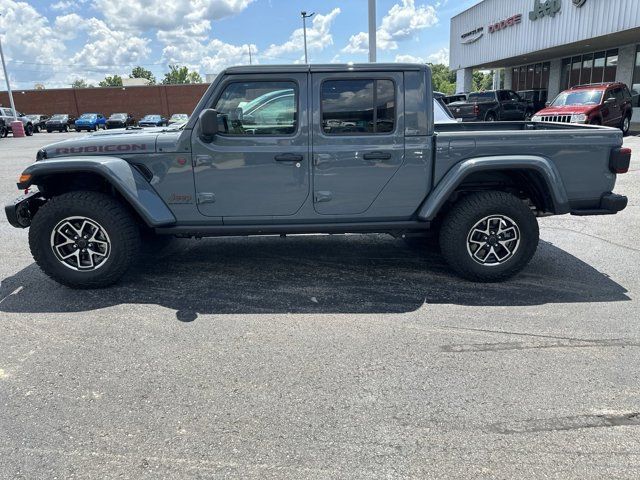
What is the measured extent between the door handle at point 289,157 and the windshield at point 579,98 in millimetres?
15764

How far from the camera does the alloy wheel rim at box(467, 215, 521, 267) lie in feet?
14.6

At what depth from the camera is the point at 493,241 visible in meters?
4.48

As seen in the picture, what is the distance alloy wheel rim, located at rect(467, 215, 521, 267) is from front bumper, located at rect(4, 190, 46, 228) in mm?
4004

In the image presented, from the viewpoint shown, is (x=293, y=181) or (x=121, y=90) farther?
(x=121, y=90)

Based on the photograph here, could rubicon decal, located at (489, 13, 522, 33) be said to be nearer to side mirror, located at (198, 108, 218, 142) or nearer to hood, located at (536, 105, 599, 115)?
hood, located at (536, 105, 599, 115)

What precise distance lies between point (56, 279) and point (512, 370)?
151 inches

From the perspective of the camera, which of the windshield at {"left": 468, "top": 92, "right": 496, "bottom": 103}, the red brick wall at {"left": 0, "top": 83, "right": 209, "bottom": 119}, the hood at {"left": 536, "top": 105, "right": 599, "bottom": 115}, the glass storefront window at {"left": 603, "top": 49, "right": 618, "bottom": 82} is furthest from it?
the red brick wall at {"left": 0, "top": 83, "right": 209, "bottom": 119}

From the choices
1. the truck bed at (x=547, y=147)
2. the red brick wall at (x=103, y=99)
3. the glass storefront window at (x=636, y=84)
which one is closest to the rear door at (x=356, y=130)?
the truck bed at (x=547, y=147)

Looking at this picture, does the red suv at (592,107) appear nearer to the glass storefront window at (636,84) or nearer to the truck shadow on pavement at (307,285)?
the glass storefront window at (636,84)

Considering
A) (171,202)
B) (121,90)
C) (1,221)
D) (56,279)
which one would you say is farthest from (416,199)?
(121,90)

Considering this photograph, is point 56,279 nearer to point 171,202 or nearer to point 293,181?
point 171,202

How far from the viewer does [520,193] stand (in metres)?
4.80

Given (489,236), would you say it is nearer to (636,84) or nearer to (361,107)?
(361,107)

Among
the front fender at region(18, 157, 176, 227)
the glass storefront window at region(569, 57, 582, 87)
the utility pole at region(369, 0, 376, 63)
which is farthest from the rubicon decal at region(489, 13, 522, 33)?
the front fender at region(18, 157, 176, 227)
